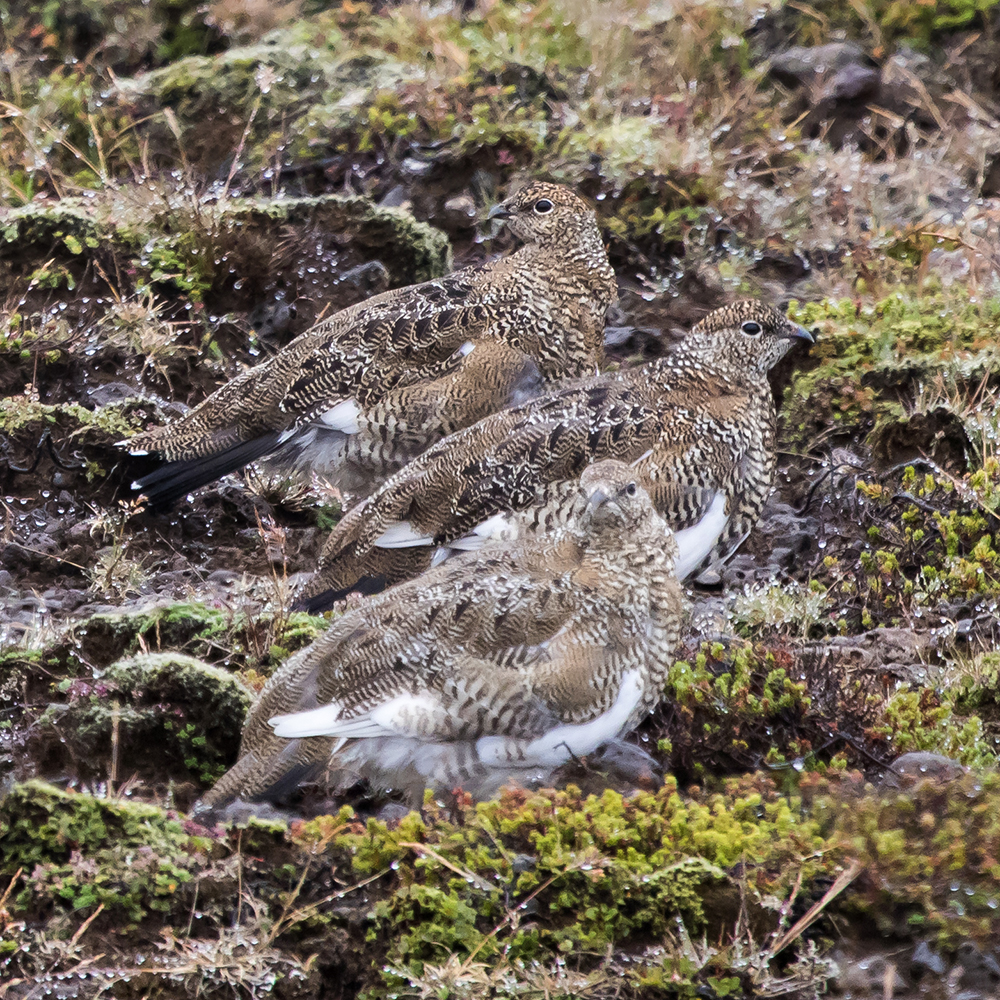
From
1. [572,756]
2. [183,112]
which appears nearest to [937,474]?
[572,756]

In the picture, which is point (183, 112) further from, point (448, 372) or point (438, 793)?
point (438, 793)

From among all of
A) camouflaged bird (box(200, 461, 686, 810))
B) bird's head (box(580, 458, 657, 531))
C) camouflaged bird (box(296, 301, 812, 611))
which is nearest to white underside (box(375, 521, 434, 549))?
camouflaged bird (box(296, 301, 812, 611))

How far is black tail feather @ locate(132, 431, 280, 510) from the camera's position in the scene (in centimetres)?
581

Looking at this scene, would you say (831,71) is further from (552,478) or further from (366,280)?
(552,478)

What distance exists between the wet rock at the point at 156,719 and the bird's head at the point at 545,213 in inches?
112

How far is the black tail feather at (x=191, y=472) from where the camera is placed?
581cm

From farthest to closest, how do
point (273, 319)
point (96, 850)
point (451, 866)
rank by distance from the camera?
1. point (273, 319)
2. point (96, 850)
3. point (451, 866)

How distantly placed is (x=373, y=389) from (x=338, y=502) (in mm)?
550

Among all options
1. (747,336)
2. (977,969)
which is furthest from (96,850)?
(747,336)

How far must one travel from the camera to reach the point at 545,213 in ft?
21.4

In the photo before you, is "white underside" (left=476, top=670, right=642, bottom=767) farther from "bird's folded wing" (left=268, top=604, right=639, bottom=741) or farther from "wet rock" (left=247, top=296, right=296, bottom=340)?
"wet rock" (left=247, top=296, right=296, bottom=340)

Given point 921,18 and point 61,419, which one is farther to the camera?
point 921,18

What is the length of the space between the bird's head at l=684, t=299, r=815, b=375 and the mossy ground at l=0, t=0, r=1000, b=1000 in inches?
27.5

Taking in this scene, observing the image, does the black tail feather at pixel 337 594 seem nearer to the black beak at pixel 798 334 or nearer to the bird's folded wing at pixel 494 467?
the bird's folded wing at pixel 494 467
